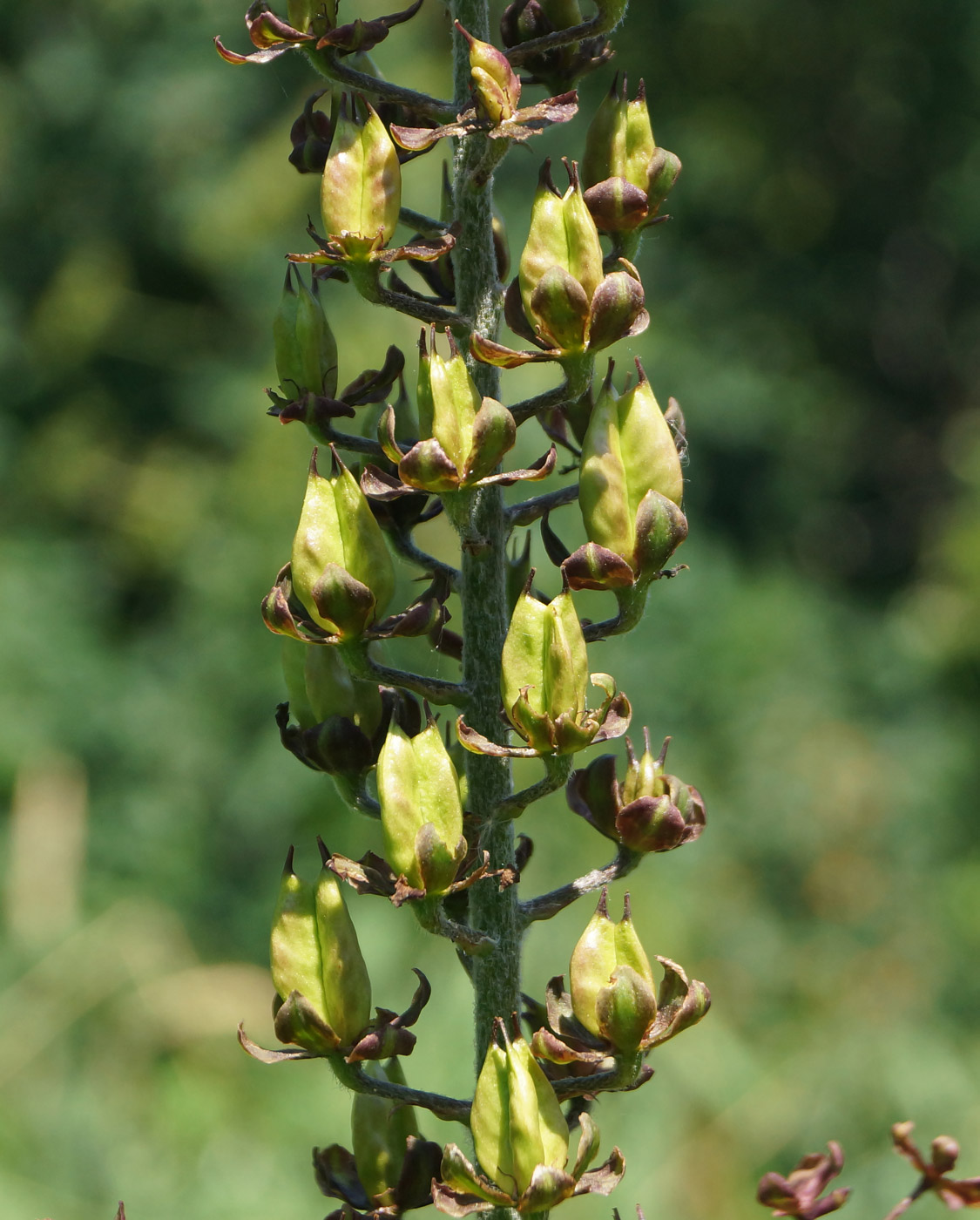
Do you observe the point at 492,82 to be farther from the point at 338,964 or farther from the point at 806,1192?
the point at 806,1192

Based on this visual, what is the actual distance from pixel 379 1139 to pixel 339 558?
602 mm

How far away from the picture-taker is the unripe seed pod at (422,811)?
1.29 metres

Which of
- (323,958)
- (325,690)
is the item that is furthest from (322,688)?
(323,958)

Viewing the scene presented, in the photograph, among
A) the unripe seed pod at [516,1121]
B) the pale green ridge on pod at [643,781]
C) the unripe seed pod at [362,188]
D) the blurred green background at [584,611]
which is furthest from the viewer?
the blurred green background at [584,611]

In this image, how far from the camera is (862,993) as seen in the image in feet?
23.9

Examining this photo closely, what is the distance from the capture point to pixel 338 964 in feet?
4.42

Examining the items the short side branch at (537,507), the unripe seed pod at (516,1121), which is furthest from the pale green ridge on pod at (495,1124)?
the short side branch at (537,507)

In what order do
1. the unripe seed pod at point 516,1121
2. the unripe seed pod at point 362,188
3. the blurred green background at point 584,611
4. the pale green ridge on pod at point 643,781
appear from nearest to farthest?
the unripe seed pod at point 516,1121 < the unripe seed pod at point 362,188 < the pale green ridge on pod at point 643,781 < the blurred green background at point 584,611

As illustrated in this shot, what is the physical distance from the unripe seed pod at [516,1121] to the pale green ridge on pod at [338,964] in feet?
0.48

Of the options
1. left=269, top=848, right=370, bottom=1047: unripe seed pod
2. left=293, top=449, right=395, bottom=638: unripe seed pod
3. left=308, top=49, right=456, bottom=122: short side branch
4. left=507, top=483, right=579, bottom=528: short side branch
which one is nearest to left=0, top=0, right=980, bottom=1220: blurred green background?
left=308, top=49, right=456, bottom=122: short side branch

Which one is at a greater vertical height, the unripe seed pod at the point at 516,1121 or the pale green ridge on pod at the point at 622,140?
the pale green ridge on pod at the point at 622,140

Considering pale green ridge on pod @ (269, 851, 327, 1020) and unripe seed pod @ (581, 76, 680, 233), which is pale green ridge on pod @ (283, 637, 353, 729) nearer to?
pale green ridge on pod @ (269, 851, 327, 1020)

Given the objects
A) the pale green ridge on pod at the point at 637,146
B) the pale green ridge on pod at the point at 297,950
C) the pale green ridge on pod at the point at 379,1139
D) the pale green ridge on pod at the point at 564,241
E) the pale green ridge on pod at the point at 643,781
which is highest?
the pale green ridge on pod at the point at 637,146

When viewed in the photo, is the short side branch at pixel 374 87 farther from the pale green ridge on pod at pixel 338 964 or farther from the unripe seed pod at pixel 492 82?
the pale green ridge on pod at pixel 338 964
